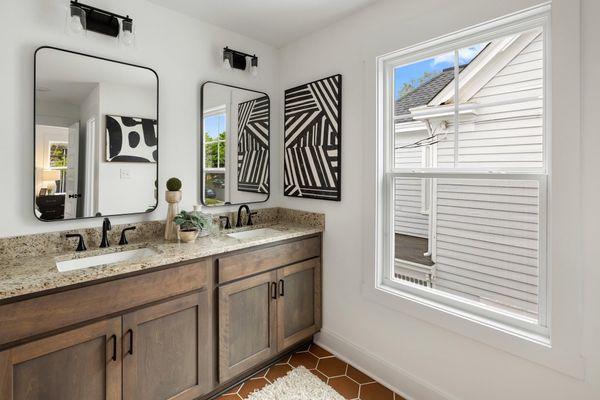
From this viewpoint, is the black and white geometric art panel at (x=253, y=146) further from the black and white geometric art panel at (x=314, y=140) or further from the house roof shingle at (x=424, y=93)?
the house roof shingle at (x=424, y=93)

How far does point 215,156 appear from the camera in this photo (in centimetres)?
252

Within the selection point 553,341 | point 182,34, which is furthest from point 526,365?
point 182,34

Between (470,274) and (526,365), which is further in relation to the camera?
(470,274)

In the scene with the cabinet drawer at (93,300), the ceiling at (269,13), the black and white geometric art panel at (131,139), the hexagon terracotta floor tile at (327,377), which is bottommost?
the hexagon terracotta floor tile at (327,377)

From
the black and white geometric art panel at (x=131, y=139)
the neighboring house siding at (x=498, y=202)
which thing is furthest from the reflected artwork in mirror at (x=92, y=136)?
the neighboring house siding at (x=498, y=202)

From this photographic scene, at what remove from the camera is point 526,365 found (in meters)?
1.57

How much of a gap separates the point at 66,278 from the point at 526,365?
219 centimetres

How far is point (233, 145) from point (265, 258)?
100 cm

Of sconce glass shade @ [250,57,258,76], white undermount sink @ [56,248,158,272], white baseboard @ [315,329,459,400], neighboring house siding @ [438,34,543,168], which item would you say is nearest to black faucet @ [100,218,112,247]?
white undermount sink @ [56,248,158,272]

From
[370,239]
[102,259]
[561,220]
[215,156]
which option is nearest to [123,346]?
[102,259]

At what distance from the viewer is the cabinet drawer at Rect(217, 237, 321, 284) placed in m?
1.99

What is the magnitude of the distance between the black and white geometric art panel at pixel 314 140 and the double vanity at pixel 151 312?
16.2 inches

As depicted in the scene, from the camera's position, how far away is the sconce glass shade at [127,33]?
193 centimetres

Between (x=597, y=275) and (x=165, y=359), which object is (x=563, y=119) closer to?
(x=597, y=275)
